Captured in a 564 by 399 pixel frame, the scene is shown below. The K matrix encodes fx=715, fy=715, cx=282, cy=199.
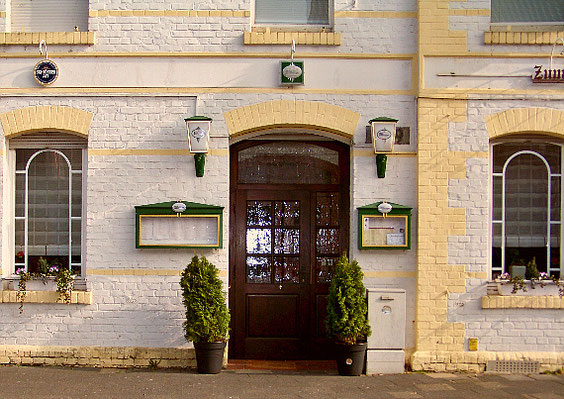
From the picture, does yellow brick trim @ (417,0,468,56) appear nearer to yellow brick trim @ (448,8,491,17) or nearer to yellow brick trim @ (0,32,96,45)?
yellow brick trim @ (448,8,491,17)

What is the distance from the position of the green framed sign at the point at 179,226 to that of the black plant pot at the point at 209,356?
1.23 metres

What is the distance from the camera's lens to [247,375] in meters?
8.73

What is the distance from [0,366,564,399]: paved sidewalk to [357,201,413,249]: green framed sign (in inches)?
64.1

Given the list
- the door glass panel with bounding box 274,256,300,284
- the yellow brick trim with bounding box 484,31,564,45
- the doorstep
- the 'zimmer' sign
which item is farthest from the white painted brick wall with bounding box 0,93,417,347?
the 'zimmer' sign

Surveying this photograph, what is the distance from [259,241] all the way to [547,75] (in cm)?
432

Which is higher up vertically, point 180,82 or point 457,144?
point 180,82

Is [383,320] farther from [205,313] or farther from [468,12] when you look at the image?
[468,12]

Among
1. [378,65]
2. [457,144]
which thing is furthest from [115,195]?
[457,144]

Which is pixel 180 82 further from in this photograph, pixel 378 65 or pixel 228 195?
pixel 378 65

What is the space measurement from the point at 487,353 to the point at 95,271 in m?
5.07

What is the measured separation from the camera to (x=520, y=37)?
9078 millimetres

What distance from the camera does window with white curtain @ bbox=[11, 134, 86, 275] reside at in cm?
938

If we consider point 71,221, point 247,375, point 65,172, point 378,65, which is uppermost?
point 378,65

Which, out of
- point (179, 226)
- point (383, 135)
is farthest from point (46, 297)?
point (383, 135)
